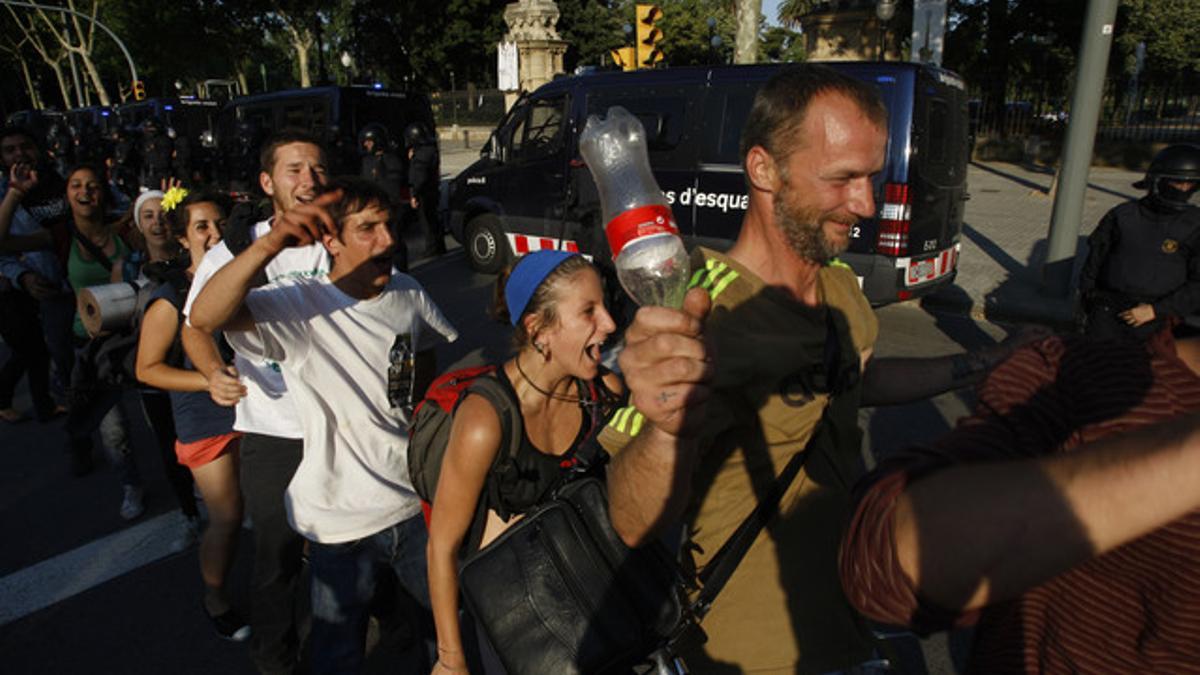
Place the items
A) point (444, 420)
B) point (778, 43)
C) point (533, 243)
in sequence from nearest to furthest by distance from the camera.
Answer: point (444, 420) → point (533, 243) → point (778, 43)

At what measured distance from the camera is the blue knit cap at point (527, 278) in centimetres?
202

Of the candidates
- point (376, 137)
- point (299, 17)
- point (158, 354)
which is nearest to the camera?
point (158, 354)

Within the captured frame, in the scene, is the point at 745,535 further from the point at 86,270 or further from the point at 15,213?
the point at 15,213

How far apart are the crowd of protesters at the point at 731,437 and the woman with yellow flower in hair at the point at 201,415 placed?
1cm

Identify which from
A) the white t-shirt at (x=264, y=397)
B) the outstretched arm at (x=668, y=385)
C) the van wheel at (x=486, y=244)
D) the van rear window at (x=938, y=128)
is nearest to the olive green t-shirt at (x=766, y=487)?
the outstretched arm at (x=668, y=385)

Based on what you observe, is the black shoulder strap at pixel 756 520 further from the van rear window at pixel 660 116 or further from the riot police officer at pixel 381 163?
the riot police officer at pixel 381 163

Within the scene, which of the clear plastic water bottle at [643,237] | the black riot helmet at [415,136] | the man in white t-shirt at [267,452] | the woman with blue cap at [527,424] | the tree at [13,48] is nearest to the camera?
the clear plastic water bottle at [643,237]

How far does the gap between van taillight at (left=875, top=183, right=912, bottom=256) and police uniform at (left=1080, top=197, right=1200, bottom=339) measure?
69.3 inches

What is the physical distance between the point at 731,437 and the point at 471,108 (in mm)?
35927

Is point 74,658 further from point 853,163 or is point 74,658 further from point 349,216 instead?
point 853,163

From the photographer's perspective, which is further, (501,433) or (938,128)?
(938,128)

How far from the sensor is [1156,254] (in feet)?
14.6

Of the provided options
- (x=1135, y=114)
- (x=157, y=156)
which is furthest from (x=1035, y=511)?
(x=1135, y=114)

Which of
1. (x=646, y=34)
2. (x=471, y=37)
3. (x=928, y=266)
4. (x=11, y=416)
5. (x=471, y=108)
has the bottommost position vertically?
(x=11, y=416)
